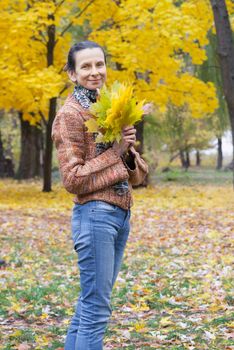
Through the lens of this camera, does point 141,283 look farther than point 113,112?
Yes

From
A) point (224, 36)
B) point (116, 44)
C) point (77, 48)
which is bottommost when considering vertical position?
point (77, 48)

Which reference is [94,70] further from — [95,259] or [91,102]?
[95,259]

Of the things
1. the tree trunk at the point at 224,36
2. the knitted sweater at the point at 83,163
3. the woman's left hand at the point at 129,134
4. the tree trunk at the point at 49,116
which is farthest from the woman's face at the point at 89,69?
the tree trunk at the point at 49,116

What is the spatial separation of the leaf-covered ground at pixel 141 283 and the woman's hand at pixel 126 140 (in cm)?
186

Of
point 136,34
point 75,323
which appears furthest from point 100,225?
point 136,34

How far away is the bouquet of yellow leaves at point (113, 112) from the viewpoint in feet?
9.53

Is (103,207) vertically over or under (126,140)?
under

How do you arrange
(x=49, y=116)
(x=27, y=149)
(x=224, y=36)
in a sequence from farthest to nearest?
(x=27, y=149) < (x=49, y=116) < (x=224, y=36)

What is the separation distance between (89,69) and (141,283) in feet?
12.7

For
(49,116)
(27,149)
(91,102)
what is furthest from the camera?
(27,149)

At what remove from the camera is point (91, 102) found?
10.2 feet

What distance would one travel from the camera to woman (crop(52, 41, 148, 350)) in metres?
2.96

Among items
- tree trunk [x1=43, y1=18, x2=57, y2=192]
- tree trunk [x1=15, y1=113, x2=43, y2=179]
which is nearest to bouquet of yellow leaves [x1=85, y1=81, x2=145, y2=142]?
tree trunk [x1=43, y1=18, x2=57, y2=192]

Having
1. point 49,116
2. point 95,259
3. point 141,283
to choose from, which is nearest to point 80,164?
point 95,259
